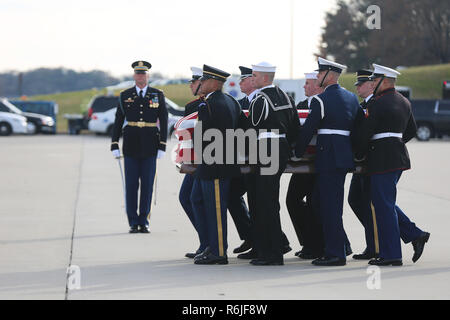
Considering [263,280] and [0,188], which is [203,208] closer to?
[263,280]

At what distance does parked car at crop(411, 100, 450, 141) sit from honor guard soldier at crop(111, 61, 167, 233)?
29.1 meters

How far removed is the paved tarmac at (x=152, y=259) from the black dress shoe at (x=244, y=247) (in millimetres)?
181

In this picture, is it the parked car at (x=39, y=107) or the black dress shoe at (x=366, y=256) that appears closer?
the black dress shoe at (x=366, y=256)

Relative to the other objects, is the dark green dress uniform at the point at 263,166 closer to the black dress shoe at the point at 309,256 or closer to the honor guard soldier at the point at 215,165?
the honor guard soldier at the point at 215,165

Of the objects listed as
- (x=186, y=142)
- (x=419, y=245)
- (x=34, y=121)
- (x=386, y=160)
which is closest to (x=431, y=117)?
(x=34, y=121)

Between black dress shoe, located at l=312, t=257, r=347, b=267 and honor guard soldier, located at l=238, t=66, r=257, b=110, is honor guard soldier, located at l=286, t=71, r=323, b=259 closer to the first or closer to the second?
black dress shoe, located at l=312, t=257, r=347, b=267

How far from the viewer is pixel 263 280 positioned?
7551 millimetres

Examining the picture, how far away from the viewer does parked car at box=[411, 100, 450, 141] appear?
1518 inches

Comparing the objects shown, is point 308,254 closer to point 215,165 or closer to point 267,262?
point 267,262

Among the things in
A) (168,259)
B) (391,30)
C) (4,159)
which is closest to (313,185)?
(168,259)

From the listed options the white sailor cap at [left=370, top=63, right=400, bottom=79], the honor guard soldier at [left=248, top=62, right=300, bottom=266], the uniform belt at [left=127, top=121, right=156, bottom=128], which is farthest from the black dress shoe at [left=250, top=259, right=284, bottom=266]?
the uniform belt at [left=127, top=121, right=156, bottom=128]

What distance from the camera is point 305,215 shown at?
28.9 ft

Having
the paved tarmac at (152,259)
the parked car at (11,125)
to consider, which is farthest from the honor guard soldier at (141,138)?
the parked car at (11,125)

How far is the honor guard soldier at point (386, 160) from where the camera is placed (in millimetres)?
8289
